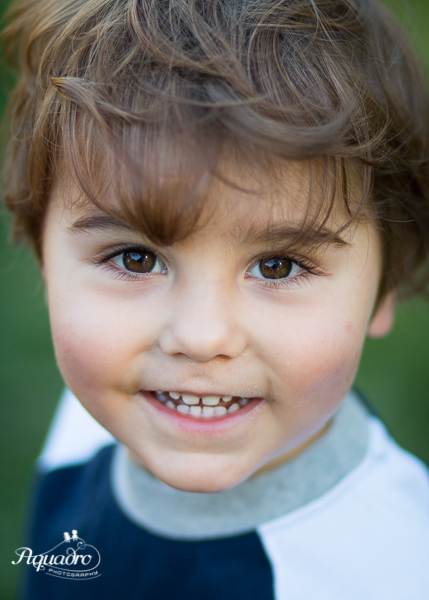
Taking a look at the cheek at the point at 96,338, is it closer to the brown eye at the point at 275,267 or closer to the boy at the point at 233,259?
the boy at the point at 233,259

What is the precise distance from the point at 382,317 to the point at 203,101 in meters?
0.65

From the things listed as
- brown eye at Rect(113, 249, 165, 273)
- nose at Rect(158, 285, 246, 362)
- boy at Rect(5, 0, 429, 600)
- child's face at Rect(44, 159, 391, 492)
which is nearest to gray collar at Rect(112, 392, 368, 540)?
boy at Rect(5, 0, 429, 600)

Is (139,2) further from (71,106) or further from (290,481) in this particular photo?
(290,481)

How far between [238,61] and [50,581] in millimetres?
1166

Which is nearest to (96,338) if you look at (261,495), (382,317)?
(261,495)

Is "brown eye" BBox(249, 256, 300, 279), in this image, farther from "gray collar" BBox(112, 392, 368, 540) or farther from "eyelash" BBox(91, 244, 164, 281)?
"gray collar" BBox(112, 392, 368, 540)

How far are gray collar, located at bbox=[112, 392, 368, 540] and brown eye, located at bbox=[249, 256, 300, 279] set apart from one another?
391 millimetres

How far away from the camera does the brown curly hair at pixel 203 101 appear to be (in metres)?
0.77

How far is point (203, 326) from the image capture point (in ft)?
2.63

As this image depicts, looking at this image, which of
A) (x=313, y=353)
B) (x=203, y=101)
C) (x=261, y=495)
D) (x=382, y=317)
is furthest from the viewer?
(x=382, y=317)

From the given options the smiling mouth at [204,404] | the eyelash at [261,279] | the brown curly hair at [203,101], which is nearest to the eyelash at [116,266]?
the eyelash at [261,279]

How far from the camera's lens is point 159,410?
3.10 ft

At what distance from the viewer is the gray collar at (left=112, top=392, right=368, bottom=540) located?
106cm

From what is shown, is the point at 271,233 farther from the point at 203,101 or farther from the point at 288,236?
the point at 203,101
